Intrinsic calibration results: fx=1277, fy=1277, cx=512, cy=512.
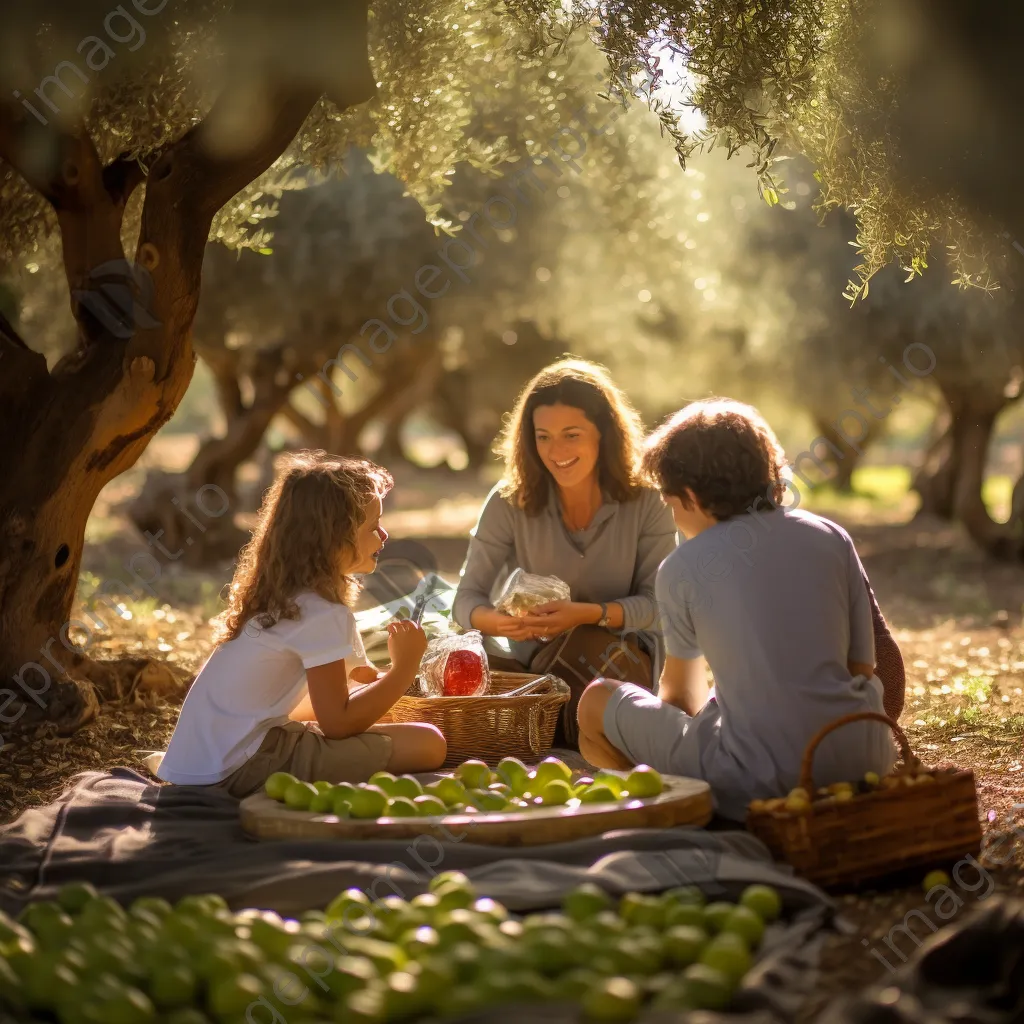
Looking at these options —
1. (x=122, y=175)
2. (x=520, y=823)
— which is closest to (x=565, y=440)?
(x=520, y=823)

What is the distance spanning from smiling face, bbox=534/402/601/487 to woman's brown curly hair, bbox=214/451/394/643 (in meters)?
1.30

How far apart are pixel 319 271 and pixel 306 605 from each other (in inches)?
430

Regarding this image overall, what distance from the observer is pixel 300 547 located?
191 inches

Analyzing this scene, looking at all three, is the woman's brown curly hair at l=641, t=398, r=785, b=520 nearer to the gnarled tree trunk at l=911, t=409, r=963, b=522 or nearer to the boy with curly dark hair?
the boy with curly dark hair

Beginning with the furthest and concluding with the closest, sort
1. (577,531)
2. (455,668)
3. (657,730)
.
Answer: (577,531), (455,668), (657,730)

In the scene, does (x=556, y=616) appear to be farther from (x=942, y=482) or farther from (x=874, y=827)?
(x=942, y=482)

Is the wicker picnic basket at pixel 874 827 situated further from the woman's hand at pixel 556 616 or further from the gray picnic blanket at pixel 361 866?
the woman's hand at pixel 556 616

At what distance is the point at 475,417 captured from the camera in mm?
37969

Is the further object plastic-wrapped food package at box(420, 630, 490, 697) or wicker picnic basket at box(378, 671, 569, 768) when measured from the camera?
plastic-wrapped food package at box(420, 630, 490, 697)

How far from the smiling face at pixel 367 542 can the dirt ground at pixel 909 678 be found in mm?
1852

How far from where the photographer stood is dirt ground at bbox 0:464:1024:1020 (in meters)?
4.06

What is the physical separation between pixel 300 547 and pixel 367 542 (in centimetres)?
27

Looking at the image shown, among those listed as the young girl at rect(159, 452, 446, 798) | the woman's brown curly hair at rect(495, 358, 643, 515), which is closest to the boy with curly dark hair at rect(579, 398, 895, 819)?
the young girl at rect(159, 452, 446, 798)

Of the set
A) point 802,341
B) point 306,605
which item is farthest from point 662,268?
point 306,605
